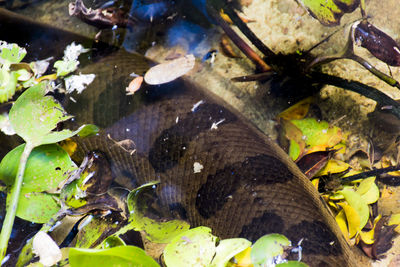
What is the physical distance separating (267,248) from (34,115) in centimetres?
108

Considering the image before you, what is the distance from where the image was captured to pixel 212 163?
1571 millimetres

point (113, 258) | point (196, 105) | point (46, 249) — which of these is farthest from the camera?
point (196, 105)

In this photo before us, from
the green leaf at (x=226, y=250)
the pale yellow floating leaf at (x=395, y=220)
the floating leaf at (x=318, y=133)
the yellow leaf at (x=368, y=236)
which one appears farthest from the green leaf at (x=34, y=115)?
the pale yellow floating leaf at (x=395, y=220)

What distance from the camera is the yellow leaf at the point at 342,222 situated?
5.31 feet

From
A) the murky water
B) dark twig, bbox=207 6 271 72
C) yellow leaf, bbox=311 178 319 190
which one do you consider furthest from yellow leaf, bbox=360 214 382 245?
dark twig, bbox=207 6 271 72

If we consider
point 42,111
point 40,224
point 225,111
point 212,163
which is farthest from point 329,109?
point 40,224

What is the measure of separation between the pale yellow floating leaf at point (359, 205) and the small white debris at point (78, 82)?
1442 mm

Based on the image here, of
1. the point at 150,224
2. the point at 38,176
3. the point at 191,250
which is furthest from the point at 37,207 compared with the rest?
the point at 191,250

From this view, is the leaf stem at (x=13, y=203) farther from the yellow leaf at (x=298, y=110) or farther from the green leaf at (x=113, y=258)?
the yellow leaf at (x=298, y=110)

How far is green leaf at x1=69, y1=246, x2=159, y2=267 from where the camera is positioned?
101cm

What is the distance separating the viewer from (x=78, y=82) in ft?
5.97

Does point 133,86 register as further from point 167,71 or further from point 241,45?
point 241,45

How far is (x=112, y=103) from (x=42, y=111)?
407mm

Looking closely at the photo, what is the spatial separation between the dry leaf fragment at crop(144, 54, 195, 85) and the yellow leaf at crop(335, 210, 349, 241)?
108cm
